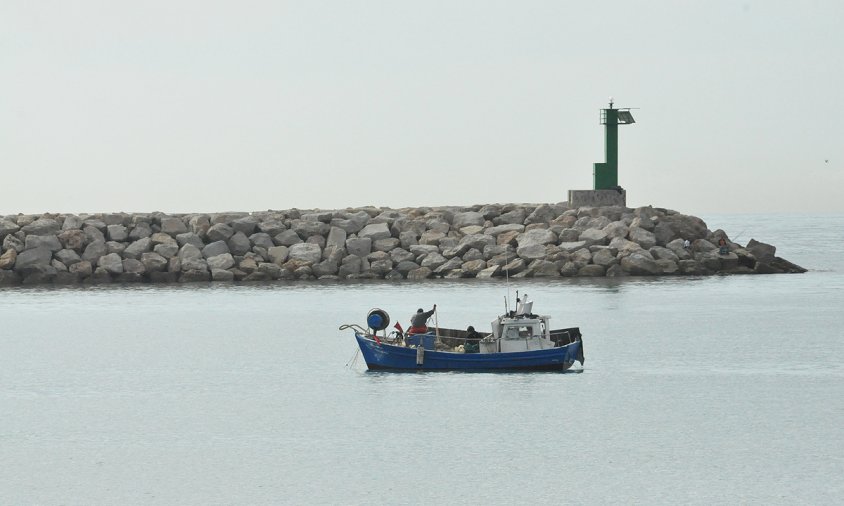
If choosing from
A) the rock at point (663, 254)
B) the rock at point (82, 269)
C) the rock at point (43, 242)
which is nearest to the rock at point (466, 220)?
the rock at point (663, 254)

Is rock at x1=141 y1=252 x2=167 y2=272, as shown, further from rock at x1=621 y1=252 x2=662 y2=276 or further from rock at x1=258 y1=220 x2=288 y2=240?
rock at x1=621 y1=252 x2=662 y2=276

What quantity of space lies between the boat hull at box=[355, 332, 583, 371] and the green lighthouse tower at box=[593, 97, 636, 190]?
2931 centimetres

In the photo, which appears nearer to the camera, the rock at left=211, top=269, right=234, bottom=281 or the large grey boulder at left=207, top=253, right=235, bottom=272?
the rock at left=211, top=269, right=234, bottom=281

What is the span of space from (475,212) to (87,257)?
1756 centimetres

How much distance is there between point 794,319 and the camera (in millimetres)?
37781

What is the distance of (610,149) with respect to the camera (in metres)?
55.5

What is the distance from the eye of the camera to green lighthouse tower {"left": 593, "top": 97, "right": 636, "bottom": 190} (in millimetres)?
55469

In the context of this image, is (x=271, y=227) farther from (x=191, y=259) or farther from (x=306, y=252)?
(x=191, y=259)

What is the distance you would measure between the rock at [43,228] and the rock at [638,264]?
2494 centimetres

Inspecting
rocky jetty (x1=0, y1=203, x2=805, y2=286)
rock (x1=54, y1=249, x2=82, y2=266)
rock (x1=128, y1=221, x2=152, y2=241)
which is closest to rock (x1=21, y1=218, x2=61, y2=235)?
rocky jetty (x1=0, y1=203, x2=805, y2=286)

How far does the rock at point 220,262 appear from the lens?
171 feet

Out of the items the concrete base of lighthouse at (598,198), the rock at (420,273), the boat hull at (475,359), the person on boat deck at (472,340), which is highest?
the concrete base of lighthouse at (598,198)

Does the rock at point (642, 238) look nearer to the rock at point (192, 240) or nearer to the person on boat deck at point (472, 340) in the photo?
the rock at point (192, 240)

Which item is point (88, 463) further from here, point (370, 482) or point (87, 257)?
point (87, 257)
